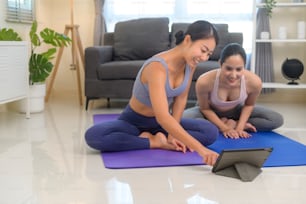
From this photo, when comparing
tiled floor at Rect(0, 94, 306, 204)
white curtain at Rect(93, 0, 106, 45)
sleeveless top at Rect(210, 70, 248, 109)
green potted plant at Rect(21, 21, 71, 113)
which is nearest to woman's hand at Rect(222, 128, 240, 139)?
sleeveless top at Rect(210, 70, 248, 109)

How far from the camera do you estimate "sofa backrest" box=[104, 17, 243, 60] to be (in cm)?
420

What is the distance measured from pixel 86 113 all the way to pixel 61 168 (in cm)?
173

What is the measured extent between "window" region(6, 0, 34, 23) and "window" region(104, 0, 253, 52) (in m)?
0.82

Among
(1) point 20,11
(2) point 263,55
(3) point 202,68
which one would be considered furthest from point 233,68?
(1) point 20,11

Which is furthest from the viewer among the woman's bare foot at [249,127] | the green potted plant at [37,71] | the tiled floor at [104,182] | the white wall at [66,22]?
the white wall at [66,22]

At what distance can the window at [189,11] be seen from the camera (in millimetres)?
4590

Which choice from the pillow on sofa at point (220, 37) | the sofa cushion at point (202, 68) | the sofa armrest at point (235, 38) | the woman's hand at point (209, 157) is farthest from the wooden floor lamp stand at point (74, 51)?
the woman's hand at point (209, 157)

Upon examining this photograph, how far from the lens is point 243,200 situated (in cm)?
158

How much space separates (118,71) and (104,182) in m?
2.09

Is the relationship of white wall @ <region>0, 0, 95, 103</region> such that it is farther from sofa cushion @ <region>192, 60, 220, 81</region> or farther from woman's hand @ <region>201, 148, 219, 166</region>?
woman's hand @ <region>201, 148, 219, 166</region>

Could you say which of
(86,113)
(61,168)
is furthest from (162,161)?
(86,113)

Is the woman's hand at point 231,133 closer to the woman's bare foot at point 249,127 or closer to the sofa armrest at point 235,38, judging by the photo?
the woman's bare foot at point 249,127

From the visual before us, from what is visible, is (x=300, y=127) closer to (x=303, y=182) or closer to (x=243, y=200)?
(x=303, y=182)

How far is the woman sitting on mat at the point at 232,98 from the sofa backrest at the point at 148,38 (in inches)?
55.1
